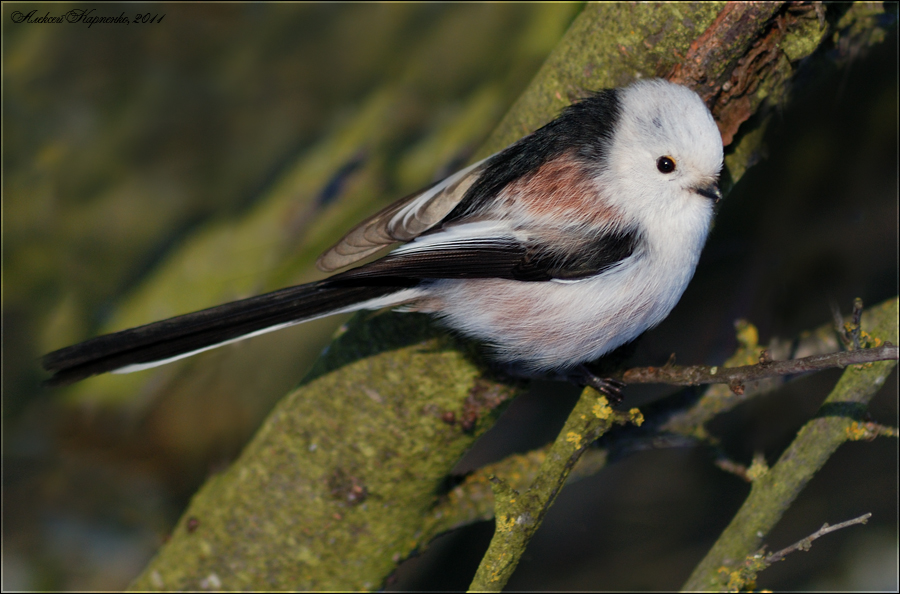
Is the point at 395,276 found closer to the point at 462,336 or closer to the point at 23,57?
the point at 462,336

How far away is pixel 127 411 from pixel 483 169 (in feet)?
4.36

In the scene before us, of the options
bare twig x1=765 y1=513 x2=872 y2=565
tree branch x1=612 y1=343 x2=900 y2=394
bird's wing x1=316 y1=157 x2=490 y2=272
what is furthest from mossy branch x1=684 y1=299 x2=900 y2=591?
bird's wing x1=316 y1=157 x2=490 y2=272

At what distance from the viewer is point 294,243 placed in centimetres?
177

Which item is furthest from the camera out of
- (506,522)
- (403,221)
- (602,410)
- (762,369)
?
(403,221)

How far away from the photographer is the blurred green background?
155 cm

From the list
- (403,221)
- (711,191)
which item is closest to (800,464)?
(711,191)

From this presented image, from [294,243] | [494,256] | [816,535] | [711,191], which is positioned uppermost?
[294,243]

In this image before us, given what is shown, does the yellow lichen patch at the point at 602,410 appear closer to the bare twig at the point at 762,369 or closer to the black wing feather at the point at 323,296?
the bare twig at the point at 762,369

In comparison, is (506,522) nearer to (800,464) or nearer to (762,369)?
(762,369)

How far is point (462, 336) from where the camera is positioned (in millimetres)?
1380

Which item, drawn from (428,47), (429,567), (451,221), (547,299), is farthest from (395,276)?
(429,567)

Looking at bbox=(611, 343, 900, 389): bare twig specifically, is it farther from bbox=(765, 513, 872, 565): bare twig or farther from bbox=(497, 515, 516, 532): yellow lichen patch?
bbox=(497, 515, 516, 532): yellow lichen patch

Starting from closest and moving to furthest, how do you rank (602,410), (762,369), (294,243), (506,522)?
1. (762,369)
2. (506,522)
3. (602,410)
4. (294,243)

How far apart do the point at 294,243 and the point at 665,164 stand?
1.12 meters
